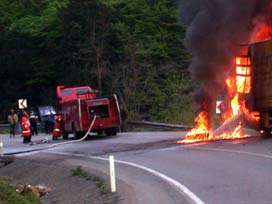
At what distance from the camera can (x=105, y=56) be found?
5216 centimetres

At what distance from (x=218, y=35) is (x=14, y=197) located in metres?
11.7

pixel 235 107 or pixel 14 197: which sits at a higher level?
pixel 235 107

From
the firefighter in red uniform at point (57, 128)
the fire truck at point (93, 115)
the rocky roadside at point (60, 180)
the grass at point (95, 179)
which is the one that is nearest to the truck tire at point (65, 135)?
the firefighter in red uniform at point (57, 128)

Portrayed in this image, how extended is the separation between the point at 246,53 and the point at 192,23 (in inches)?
93.2

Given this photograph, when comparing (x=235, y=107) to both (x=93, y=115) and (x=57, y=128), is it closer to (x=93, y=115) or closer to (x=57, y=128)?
(x=93, y=115)

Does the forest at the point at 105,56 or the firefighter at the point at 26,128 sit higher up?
the forest at the point at 105,56

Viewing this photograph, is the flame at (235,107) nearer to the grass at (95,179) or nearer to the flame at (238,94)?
the flame at (238,94)

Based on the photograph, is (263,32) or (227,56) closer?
(227,56)

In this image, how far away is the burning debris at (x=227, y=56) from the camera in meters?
23.2

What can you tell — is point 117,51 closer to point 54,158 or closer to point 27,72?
point 27,72

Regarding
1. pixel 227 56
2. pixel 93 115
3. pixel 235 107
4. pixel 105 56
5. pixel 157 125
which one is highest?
pixel 105 56

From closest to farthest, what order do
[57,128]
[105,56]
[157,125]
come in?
[57,128] → [157,125] → [105,56]

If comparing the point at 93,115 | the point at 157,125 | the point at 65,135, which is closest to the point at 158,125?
the point at 157,125

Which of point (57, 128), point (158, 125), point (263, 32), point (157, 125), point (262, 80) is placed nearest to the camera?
point (262, 80)
